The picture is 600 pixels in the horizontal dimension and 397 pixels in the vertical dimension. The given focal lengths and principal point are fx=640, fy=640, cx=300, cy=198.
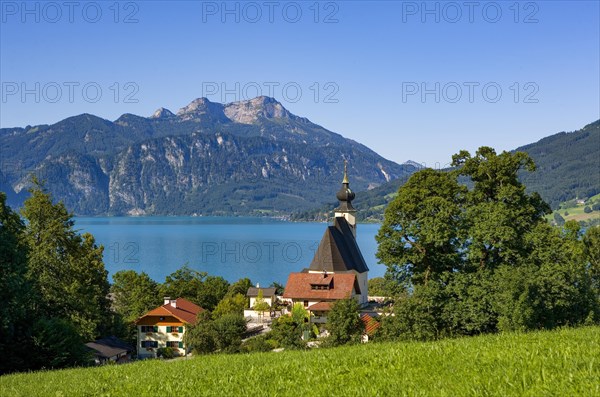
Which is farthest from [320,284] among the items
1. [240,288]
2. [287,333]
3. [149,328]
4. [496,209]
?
[496,209]

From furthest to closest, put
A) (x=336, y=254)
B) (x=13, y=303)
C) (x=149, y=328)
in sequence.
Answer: (x=336, y=254), (x=149, y=328), (x=13, y=303)

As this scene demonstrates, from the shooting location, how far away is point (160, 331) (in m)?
47.1

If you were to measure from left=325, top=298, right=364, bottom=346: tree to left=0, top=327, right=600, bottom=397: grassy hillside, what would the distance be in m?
16.3

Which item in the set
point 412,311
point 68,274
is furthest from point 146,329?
point 412,311

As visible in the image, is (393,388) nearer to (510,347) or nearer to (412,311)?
(510,347)

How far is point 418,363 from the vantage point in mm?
10336

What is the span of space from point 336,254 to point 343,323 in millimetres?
22603

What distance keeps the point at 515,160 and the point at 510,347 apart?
1608cm

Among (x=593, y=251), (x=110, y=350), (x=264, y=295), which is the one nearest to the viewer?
(x=110, y=350)

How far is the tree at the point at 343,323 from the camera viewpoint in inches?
1173

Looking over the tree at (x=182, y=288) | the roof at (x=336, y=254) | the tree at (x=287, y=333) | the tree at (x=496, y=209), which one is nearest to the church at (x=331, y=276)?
the roof at (x=336, y=254)

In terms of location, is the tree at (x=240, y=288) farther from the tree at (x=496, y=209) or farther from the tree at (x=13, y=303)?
the tree at (x=496, y=209)

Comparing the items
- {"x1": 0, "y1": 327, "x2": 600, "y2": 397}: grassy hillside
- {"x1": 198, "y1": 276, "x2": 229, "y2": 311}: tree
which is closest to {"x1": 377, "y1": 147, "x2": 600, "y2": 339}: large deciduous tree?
{"x1": 0, "y1": 327, "x2": 600, "y2": 397}: grassy hillside

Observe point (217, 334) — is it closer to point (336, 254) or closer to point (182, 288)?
point (336, 254)
